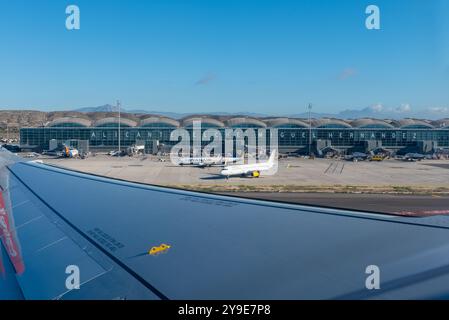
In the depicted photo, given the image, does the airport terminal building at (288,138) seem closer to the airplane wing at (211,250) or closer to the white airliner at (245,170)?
the white airliner at (245,170)

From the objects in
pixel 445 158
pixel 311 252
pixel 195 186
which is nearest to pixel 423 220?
pixel 311 252

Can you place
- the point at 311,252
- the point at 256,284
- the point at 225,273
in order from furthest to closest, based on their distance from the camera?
the point at 311,252 → the point at 225,273 → the point at 256,284

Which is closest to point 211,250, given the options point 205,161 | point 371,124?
point 205,161

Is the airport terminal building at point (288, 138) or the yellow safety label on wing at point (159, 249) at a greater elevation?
the airport terminal building at point (288, 138)

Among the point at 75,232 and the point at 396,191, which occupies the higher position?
the point at 75,232

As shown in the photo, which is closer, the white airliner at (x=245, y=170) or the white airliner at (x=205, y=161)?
the white airliner at (x=245, y=170)

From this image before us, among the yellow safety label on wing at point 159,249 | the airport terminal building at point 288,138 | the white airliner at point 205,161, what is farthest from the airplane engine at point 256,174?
the yellow safety label on wing at point 159,249
